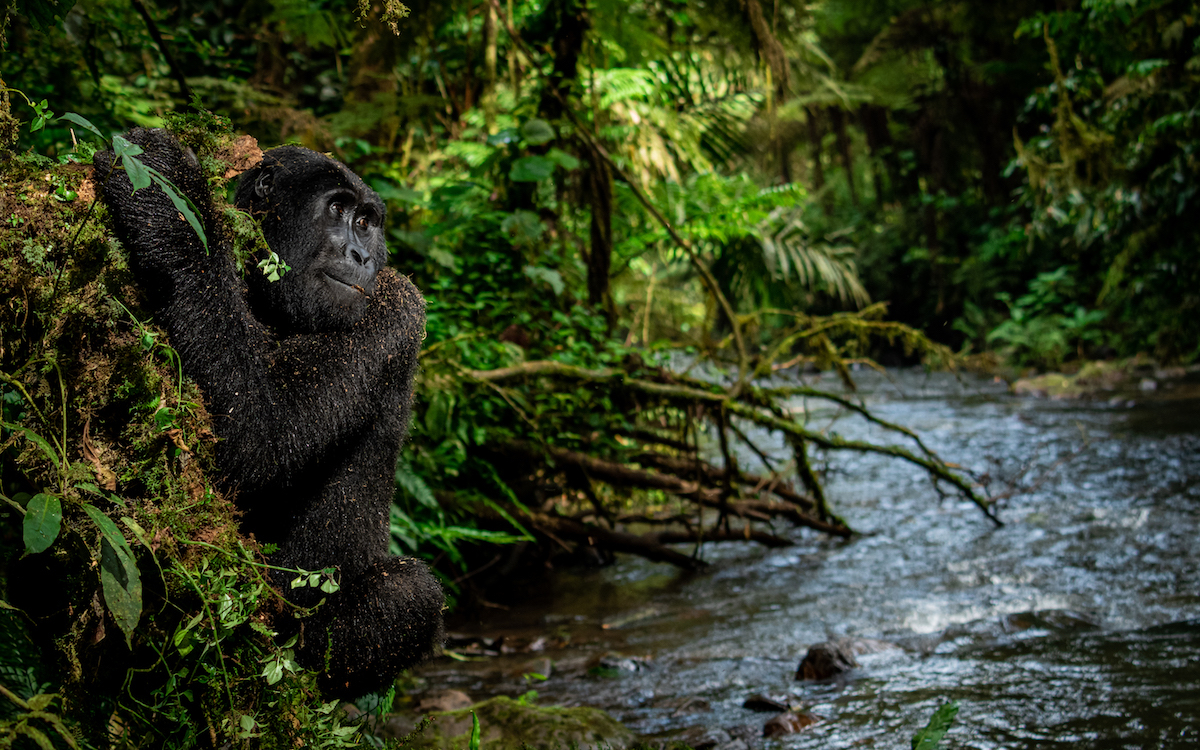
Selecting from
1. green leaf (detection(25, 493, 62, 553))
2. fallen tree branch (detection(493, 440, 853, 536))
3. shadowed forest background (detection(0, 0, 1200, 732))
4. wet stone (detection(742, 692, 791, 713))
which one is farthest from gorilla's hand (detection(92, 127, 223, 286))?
fallen tree branch (detection(493, 440, 853, 536))

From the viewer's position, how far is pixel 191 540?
1.49 m

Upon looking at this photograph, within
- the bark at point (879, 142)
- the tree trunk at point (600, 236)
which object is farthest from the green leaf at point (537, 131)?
the bark at point (879, 142)

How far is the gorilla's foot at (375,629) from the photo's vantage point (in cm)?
191

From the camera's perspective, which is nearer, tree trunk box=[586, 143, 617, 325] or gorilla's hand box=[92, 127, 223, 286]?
gorilla's hand box=[92, 127, 223, 286]

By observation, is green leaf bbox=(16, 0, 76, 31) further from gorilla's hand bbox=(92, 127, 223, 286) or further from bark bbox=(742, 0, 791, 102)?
bark bbox=(742, 0, 791, 102)

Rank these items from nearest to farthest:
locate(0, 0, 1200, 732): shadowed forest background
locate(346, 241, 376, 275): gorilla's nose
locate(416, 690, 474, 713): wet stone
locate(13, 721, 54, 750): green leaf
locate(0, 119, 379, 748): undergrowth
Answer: locate(13, 721, 54, 750): green leaf, locate(0, 119, 379, 748): undergrowth, locate(346, 241, 376, 275): gorilla's nose, locate(416, 690, 474, 713): wet stone, locate(0, 0, 1200, 732): shadowed forest background

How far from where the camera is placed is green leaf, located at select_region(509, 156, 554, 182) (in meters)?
4.23

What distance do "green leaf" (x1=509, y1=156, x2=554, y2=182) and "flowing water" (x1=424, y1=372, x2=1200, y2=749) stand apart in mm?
2310

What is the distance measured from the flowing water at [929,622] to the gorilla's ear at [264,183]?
7.00 ft

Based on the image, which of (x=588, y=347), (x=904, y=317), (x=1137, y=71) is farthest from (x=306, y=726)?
(x=904, y=317)

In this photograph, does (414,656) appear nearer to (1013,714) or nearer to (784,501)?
(1013,714)

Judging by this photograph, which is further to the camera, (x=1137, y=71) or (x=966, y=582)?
(x=1137, y=71)

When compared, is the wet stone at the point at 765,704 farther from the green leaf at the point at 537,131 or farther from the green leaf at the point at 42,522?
the green leaf at the point at 537,131

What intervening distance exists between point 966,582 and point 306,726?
383 cm
